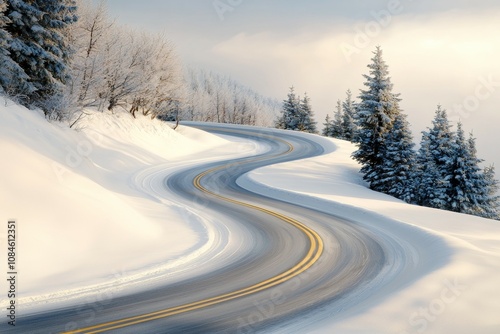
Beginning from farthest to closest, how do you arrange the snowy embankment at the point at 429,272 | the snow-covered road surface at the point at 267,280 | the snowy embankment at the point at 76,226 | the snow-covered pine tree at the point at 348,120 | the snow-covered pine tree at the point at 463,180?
the snow-covered pine tree at the point at 348,120, the snow-covered pine tree at the point at 463,180, the snowy embankment at the point at 76,226, the snow-covered road surface at the point at 267,280, the snowy embankment at the point at 429,272

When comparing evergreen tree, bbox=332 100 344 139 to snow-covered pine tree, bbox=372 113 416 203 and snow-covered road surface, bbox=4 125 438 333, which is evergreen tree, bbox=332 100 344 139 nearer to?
snow-covered pine tree, bbox=372 113 416 203

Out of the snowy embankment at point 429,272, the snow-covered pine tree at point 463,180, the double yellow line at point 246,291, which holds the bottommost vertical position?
the double yellow line at point 246,291

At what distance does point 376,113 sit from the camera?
1293 inches

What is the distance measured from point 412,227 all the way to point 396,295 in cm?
725

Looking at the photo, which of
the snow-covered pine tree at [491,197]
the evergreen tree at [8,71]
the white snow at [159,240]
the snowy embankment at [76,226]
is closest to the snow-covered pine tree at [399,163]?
the snow-covered pine tree at [491,197]

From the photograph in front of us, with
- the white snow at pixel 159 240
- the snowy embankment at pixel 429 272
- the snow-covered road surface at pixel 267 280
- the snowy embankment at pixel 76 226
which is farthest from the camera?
the snowy embankment at pixel 76 226

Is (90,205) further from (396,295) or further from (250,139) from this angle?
Answer: (250,139)

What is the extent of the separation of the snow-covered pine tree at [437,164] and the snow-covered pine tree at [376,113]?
3.84 metres

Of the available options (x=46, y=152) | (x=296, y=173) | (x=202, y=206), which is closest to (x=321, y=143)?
(x=296, y=173)

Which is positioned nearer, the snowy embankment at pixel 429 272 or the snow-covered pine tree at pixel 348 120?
the snowy embankment at pixel 429 272

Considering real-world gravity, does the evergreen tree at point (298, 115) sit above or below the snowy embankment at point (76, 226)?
above

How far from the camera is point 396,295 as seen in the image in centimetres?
922

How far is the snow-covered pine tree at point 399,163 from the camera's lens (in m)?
32.4

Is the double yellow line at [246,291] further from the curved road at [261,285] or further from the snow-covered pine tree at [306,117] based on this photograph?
the snow-covered pine tree at [306,117]
